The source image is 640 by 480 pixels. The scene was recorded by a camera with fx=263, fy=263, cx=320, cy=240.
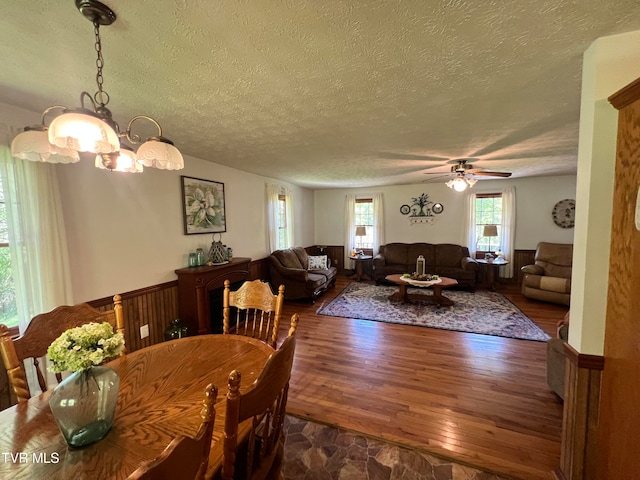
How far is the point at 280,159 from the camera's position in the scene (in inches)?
142

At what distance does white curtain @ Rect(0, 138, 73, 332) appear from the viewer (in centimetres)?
190

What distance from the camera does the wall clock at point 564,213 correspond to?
17.1 ft

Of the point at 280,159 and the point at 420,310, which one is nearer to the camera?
the point at 280,159

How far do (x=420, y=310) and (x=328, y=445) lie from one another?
2.91 metres

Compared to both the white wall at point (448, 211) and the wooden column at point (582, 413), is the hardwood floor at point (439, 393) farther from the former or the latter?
the white wall at point (448, 211)

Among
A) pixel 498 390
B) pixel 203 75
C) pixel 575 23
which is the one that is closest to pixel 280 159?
pixel 203 75

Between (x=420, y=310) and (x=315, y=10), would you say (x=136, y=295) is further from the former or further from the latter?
(x=420, y=310)

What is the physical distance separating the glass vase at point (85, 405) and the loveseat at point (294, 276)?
12.2ft

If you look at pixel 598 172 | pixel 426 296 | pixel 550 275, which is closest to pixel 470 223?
pixel 550 275

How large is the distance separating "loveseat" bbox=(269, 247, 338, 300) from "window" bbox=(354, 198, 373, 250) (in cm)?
167

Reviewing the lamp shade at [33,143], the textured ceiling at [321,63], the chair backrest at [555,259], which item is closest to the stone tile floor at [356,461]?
the lamp shade at [33,143]

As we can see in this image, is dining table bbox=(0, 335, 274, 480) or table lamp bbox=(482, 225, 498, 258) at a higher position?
table lamp bbox=(482, 225, 498, 258)

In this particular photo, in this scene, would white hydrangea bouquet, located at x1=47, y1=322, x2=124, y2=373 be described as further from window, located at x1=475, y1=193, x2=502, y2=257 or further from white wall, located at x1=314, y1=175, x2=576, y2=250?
window, located at x1=475, y1=193, x2=502, y2=257

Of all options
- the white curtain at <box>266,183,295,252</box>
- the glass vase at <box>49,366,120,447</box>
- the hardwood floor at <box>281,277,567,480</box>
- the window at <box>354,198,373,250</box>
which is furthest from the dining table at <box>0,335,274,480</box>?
the window at <box>354,198,373,250</box>
